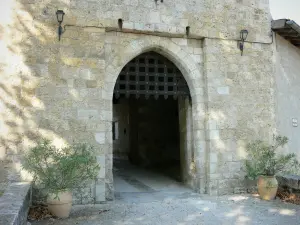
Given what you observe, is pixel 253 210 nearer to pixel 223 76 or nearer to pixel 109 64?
pixel 223 76

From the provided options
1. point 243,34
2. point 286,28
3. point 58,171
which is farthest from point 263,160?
point 58,171

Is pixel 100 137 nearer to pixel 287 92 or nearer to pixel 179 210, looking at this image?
pixel 179 210

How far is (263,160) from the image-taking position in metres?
5.46

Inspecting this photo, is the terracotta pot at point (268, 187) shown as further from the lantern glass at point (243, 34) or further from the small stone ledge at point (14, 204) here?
the small stone ledge at point (14, 204)

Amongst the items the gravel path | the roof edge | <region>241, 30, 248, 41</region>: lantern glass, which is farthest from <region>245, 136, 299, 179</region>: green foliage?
the roof edge

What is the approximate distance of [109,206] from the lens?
481cm

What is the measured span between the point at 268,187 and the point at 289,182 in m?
0.50

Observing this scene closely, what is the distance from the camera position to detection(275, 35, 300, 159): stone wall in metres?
6.36

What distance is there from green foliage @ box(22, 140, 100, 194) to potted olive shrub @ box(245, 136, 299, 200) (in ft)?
8.92

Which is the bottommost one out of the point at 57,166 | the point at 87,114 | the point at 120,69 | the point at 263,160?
the point at 263,160

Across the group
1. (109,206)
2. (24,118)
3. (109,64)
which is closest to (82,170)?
(109,206)

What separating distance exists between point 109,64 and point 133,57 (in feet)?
1.48

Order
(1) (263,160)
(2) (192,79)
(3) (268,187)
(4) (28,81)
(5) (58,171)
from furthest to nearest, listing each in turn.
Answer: (2) (192,79) → (1) (263,160) → (3) (268,187) → (4) (28,81) → (5) (58,171)

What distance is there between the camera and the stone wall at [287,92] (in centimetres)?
636
